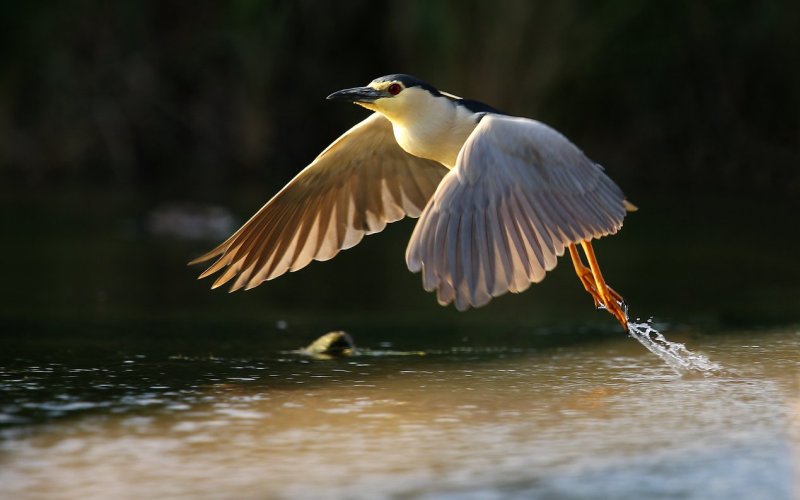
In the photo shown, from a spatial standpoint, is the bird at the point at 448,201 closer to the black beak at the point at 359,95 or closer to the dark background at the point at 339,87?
the black beak at the point at 359,95

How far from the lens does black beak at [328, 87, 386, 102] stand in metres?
4.80

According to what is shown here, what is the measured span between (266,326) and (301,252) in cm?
88

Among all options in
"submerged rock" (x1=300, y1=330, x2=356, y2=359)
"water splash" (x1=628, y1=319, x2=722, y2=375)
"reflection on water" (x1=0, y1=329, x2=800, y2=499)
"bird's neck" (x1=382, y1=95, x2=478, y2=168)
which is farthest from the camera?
"submerged rock" (x1=300, y1=330, x2=356, y2=359)

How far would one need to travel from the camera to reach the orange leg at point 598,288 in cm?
482

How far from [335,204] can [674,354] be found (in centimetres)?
141

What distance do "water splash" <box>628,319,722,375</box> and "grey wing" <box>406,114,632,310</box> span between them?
2.15 feet

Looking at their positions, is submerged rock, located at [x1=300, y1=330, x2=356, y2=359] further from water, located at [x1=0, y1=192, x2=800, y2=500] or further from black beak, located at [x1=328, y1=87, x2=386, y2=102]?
black beak, located at [x1=328, y1=87, x2=386, y2=102]

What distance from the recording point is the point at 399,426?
3.72m

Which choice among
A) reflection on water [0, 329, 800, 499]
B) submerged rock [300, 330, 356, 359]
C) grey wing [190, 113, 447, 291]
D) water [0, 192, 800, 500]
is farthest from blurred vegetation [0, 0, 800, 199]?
reflection on water [0, 329, 800, 499]

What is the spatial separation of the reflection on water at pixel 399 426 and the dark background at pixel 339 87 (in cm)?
563

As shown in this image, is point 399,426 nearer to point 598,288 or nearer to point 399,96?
point 598,288

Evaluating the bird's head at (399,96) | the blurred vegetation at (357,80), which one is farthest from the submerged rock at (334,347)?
the blurred vegetation at (357,80)

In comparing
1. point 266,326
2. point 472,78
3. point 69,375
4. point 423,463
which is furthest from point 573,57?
point 423,463

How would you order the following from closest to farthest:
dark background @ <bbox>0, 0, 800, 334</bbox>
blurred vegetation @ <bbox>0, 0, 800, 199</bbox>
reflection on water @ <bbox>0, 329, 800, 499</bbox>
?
reflection on water @ <bbox>0, 329, 800, 499</bbox>
dark background @ <bbox>0, 0, 800, 334</bbox>
blurred vegetation @ <bbox>0, 0, 800, 199</bbox>
